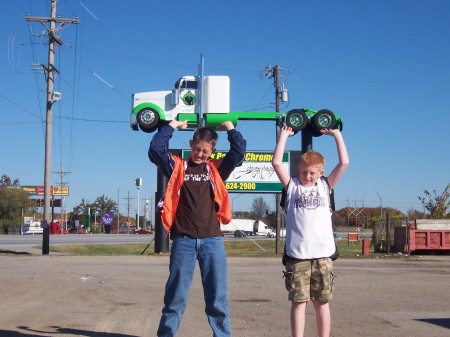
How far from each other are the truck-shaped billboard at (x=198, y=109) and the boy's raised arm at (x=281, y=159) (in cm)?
1002

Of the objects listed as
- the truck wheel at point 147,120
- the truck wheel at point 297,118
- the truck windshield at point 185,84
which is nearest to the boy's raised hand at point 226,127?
the truck wheel at point 297,118

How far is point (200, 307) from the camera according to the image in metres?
7.82

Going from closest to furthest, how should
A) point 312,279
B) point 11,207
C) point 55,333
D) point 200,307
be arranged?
1. point 312,279
2. point 55,333
3. point 200,307
4. point 11,207

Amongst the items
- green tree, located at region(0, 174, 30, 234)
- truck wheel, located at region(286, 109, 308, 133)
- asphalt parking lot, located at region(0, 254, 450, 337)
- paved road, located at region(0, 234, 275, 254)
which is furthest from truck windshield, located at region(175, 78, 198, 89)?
green tree, located at region(0, 174, 30, 234)

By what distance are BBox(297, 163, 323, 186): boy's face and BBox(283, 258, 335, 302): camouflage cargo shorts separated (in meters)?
0.66

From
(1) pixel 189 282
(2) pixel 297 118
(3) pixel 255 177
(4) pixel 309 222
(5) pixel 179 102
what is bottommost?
(1) pixel 189 282

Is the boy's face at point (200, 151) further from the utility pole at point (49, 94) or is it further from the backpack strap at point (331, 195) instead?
the utility pole at point (49, 94)

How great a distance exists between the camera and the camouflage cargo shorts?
4789 millimetres

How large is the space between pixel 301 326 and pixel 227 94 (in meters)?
13.2

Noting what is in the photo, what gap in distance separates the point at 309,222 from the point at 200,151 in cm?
110

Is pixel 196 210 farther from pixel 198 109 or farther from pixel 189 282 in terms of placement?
pixel 198 109

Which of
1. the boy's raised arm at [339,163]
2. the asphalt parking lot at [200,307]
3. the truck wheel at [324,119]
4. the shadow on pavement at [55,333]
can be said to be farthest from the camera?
the truck wheel at [324,119]

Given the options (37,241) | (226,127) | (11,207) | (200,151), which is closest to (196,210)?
(200,151)

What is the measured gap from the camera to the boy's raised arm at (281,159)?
5059 millimetres
